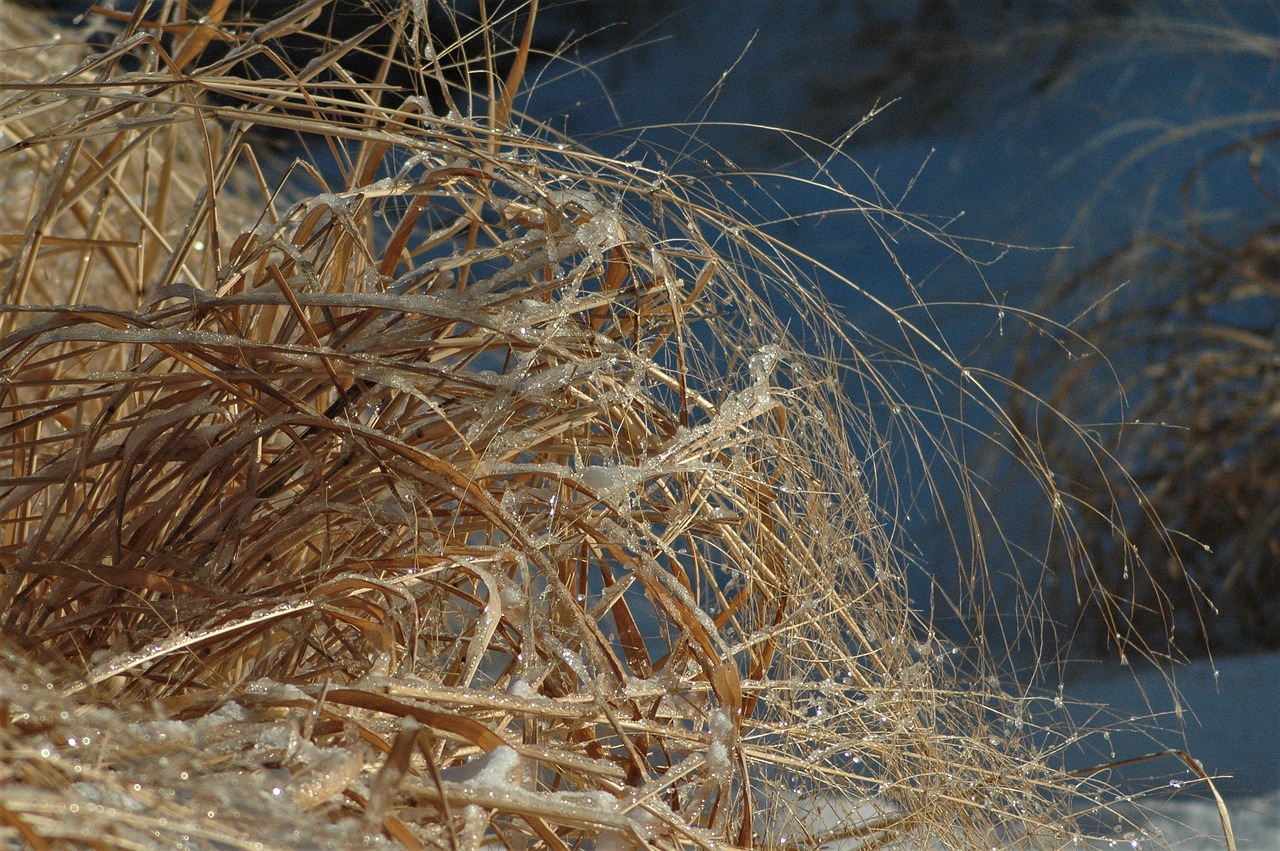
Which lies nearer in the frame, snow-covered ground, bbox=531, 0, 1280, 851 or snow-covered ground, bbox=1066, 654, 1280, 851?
snow-covered ground, bbox=1066, 654, 1280, 851

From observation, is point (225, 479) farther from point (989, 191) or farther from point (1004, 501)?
point (989, 191)

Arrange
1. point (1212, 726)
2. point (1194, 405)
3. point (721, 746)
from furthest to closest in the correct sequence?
point (1194, 405)
point (1212, 726)
point (721, 746)

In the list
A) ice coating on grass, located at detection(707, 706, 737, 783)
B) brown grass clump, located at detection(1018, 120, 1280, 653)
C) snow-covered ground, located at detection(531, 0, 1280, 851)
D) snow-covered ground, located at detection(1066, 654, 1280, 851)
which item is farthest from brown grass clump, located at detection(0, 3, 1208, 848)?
snow-covered ground, located at detection(531, 0, 1280, 851)

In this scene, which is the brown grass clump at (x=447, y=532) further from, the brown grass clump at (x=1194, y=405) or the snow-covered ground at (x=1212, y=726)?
the brown grass clump at (x=1194, y=405)

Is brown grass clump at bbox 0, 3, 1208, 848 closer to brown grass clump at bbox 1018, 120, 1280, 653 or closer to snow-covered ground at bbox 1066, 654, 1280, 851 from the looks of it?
snow-covered ground at bbox 1066, 654, 1280, 851

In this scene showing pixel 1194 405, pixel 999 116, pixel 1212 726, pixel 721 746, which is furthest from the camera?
pixel 999 116

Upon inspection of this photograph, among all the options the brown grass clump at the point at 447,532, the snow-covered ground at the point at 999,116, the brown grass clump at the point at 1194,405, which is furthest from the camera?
the snow-covered ground at the point at 999,116

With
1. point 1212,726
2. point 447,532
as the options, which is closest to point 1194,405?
point 1212,726

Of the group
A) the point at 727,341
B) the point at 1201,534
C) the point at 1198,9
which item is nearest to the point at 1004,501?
the point at 1201,534

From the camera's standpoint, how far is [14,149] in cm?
19

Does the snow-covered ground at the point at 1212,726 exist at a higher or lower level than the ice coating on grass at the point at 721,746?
lower

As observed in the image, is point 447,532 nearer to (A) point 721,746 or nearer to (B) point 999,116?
(A) point 721,746

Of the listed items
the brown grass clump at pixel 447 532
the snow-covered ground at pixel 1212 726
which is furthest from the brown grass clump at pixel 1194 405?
the brown grass clump at pixel 447 532

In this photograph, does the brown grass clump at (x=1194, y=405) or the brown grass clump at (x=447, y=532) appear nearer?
the brown grass clump at (x=447, y=532)
